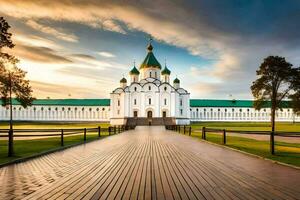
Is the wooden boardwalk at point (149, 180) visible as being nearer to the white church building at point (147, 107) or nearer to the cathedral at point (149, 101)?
the white church building at point (147, 107)

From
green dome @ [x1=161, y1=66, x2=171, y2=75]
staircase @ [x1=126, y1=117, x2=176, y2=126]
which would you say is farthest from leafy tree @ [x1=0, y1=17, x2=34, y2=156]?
green dome @ [x1=161, y1=66, x2=171, y2=75]

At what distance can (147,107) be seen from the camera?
8662cm

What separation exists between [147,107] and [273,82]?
4458 centimetres

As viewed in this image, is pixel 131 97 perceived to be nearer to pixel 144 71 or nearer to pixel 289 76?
pixel 144 71

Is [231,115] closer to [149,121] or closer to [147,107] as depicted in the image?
[147,107]

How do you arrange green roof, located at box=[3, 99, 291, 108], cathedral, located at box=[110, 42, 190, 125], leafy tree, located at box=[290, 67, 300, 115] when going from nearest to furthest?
leafy tree, located at box=[290, 67, 300, 115] → cathedral, located at box=[110, 42, 190, 125] → green roof, located at box=[3, 99, 291, 108]

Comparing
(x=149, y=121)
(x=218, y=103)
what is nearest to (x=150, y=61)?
(x=149, y=121)

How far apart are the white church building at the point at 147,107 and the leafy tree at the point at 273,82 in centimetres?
584

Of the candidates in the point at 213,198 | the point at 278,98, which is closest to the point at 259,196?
the point at 213,198

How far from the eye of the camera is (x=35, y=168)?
10812 mm

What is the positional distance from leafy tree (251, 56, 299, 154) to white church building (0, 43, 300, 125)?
19.2ft

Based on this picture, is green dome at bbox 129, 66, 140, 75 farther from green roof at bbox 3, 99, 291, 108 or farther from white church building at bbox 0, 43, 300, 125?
green roof at bbox 3, 99, 291, 108

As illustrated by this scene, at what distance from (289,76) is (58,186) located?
44964 mm

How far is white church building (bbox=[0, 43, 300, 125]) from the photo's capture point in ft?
284
